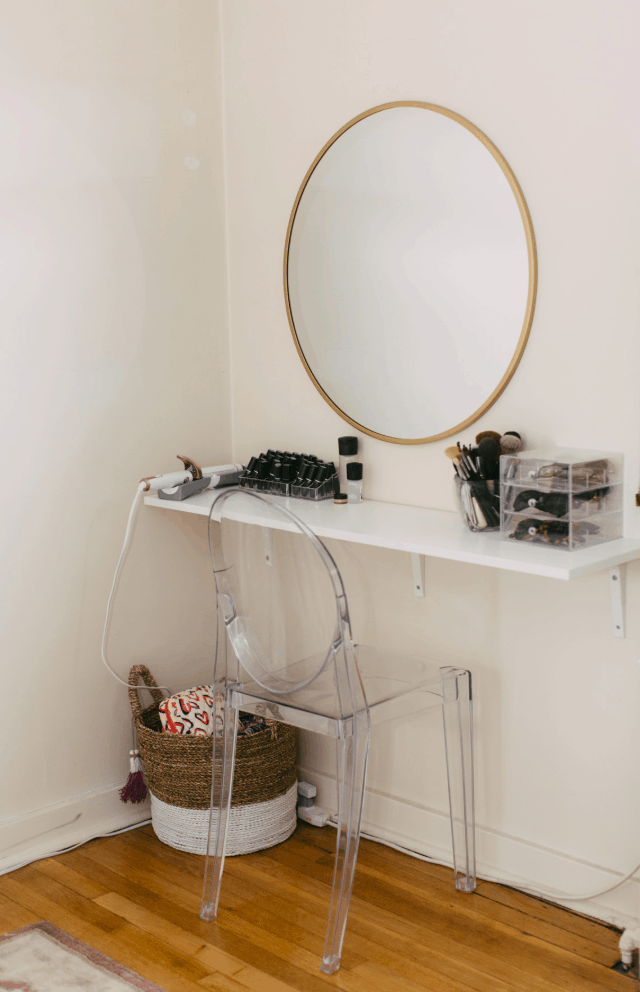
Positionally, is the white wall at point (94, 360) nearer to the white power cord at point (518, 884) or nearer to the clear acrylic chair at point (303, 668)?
the clear acrylic chair at point (303, 668)

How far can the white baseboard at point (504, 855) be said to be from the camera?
1909mm

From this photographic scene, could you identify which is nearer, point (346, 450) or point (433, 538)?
point (433, 538)

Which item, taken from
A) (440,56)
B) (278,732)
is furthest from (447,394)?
(278,732)

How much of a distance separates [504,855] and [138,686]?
97cm

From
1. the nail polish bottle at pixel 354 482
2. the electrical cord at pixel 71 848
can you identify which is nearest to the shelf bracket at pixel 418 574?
the nail polish bottle at pixel 354 482

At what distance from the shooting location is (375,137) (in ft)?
6.92

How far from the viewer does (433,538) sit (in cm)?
183

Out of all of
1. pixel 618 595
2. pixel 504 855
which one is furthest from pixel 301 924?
pixel 618 595

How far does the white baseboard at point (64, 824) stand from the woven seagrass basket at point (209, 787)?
0.14 m

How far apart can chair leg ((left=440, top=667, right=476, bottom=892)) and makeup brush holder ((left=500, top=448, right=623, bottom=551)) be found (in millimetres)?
413

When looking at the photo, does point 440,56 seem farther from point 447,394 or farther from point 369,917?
point 369,917

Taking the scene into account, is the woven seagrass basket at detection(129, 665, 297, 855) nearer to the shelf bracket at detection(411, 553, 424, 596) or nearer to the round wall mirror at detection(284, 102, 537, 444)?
the shelf bracket at detection(411, 553, 424, 596)

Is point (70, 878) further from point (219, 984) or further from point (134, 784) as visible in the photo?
point (219, 984)

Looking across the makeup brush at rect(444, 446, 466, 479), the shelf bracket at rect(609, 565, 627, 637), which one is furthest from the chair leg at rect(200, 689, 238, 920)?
the shelf bracket at rect(609, 565, 627, 637)
